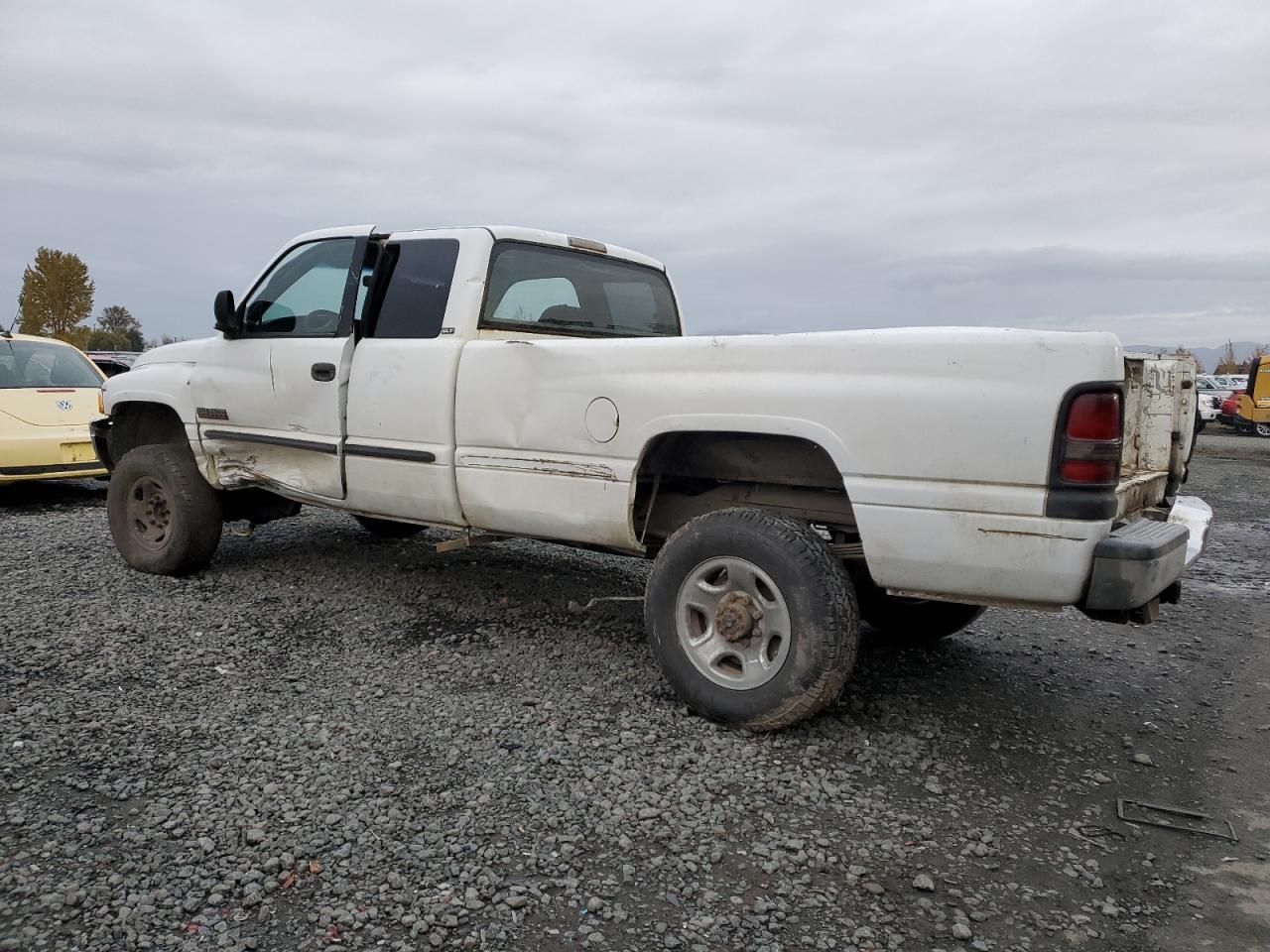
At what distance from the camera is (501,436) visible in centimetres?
422

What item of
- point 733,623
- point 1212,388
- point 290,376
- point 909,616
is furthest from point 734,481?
point 1212,388

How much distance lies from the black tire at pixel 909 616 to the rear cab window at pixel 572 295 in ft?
6.36

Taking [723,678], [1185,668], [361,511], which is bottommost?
[1185,668]

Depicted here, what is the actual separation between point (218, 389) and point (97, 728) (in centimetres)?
246

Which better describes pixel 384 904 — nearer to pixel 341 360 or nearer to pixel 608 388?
pixel 608 388

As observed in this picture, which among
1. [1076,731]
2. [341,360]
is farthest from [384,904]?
[341,360]

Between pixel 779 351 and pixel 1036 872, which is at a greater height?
pixel 779 351

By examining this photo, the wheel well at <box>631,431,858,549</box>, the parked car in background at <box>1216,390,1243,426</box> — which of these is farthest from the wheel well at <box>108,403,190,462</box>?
the parked car in background at <box>1216,390,1243,426</box>

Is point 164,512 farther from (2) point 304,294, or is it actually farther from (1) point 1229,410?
(1) point 1229,410

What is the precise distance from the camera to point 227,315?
210 inches

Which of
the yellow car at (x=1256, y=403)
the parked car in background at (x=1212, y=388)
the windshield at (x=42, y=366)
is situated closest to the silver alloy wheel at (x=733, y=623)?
the windshield at (x=42, y=366)

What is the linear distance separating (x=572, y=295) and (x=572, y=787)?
281 centimetres

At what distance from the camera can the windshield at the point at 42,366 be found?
900 centimetres

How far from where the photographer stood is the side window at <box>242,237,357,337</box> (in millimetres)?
5090
